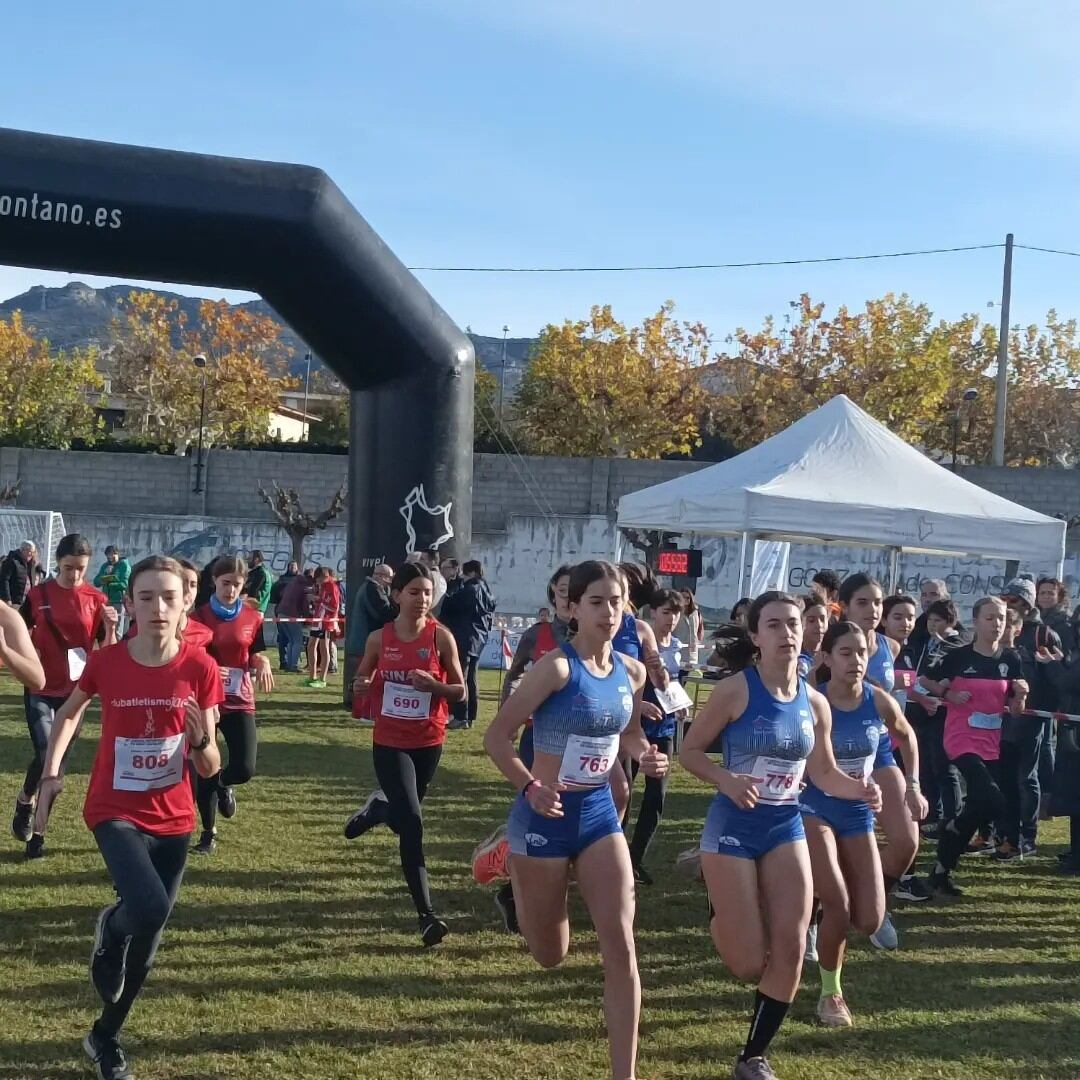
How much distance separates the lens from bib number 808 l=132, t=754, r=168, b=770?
15.7 feet

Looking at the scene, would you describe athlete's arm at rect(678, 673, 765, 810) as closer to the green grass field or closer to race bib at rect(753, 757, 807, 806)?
race bib at rect(753, 757, 807, 806)

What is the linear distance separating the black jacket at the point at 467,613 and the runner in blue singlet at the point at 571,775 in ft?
31.5

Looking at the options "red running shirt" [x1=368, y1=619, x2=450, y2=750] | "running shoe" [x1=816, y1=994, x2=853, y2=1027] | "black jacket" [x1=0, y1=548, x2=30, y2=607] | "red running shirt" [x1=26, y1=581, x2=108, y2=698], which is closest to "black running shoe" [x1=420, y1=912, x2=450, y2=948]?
"red running shirt" [x1=368, y1=619, x2=450, y2=750]

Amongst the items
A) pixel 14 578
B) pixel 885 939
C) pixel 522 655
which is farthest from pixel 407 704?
pixel 14 578

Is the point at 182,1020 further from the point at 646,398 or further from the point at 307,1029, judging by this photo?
the point at 646,398

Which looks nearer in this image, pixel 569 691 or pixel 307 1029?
pixel 569 691

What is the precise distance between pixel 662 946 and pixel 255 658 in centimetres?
294

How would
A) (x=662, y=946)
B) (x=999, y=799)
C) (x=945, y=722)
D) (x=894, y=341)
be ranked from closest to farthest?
(x=662, y=946), (x=999, y=799), (x=945, y=722), (x=894, y=341)

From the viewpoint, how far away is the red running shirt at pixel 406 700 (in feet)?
22.3

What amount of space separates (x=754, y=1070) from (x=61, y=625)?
16.6ft

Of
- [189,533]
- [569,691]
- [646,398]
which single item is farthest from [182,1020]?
[646,398]

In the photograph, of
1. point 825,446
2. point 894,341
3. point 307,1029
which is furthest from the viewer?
point 894,341

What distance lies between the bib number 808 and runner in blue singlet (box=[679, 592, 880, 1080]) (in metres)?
1.90

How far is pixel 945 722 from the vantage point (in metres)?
8.59
